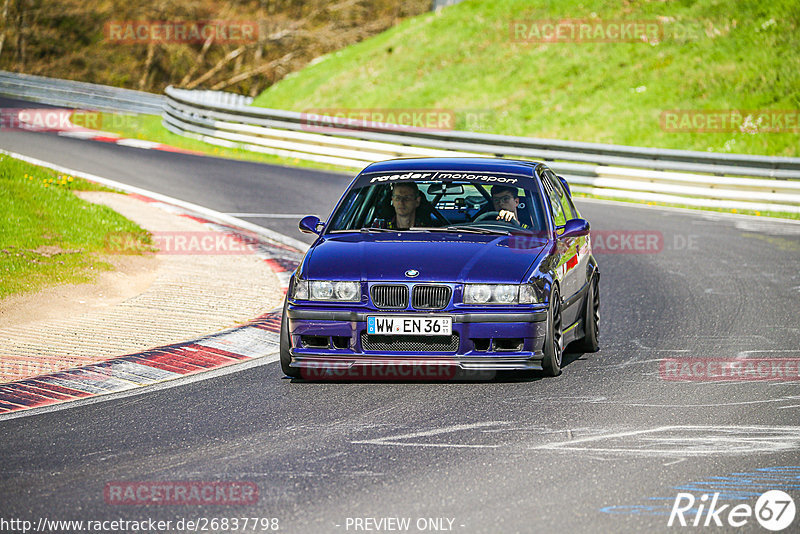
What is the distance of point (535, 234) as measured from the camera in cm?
895

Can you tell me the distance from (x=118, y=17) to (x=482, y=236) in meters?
49.7

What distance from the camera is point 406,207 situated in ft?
30.1

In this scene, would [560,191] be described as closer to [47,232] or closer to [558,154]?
[47,232]

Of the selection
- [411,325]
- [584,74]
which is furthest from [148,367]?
[584,74]

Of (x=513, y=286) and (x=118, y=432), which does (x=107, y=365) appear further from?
(x=513, y=286)

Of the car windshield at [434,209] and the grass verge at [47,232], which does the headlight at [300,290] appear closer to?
the car windshield at [434,209]

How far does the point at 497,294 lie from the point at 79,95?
32498mm

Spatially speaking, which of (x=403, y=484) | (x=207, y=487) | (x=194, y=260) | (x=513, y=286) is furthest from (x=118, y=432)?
(x=194, y=260)

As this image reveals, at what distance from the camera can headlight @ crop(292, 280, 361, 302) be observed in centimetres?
794

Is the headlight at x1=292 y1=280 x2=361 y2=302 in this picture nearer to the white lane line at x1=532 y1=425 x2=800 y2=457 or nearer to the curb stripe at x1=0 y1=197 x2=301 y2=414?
the curb stripe at x1=0 y1=197 x2=301 y2=414

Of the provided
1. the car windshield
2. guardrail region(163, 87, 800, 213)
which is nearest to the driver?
the car windshield

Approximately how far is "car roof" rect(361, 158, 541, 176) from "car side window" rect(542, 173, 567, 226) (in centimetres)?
20

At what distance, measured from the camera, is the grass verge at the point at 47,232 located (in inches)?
480

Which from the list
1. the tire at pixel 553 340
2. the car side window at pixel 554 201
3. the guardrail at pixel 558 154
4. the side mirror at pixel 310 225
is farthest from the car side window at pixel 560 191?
the guardrail at pixel 558 154
